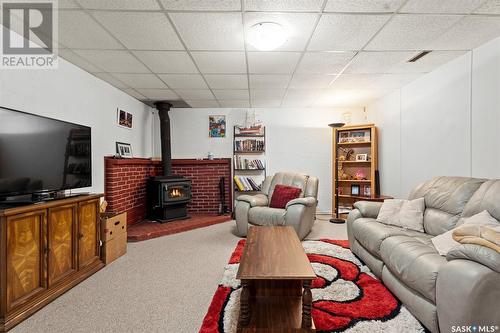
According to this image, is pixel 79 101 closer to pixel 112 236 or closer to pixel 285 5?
pixel 112 236

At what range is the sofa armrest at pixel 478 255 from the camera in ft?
4.19

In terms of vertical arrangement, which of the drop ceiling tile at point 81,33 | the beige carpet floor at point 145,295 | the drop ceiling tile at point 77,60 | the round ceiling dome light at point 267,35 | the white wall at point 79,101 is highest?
the drop ceiling tile at point 81,33

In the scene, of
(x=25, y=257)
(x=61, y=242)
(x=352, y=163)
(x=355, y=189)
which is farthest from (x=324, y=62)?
(x=25, y=257)

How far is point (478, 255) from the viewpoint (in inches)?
52.7

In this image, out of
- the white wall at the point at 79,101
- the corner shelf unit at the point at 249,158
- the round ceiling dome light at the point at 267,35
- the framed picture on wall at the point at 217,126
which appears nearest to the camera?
the round ceiling dome light at the point at 267,35

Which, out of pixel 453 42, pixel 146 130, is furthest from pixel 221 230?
pixel 453 42

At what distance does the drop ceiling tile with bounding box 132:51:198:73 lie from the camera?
2711 mm

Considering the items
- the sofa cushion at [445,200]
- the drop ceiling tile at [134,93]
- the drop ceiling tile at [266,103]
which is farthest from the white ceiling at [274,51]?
the sofa cushion at [445,200]

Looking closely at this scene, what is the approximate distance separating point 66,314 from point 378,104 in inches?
206

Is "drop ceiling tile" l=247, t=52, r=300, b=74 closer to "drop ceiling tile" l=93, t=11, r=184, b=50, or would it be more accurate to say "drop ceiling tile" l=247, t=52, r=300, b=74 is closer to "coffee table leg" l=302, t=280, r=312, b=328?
"drop ceiling tile" l=93, t=11, r=184, b=50

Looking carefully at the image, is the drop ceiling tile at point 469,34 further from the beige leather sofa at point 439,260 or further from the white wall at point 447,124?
the beige leather sofa at point 439,260

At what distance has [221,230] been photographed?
409cm

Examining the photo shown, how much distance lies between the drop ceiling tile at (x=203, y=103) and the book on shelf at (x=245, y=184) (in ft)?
5.09

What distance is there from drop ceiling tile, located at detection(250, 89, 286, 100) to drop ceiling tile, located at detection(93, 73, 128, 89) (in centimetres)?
203
